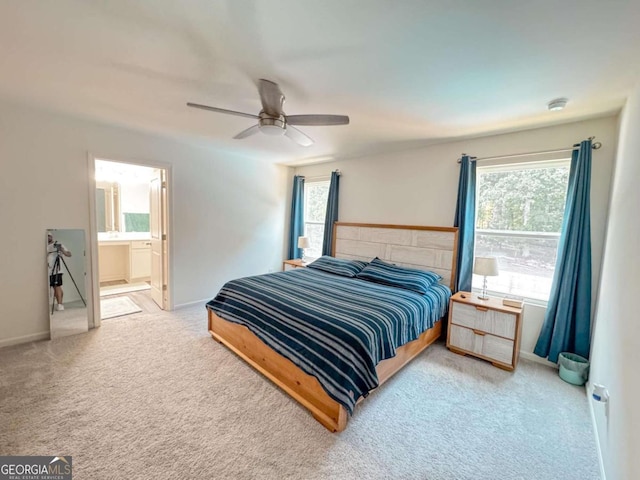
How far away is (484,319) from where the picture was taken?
2.76 m

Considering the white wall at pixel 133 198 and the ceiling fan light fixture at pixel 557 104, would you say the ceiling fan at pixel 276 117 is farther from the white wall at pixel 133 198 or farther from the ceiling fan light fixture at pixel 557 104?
the white wall at pixel 133 198

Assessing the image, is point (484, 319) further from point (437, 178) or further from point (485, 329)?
point (437, 178)

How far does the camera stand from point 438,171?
3.50m

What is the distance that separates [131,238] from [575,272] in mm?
6762

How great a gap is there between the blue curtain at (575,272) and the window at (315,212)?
3366 mm

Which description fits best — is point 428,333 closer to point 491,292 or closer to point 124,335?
point 491,292

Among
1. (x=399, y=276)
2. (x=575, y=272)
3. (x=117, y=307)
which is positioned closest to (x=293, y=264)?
(x=399, y=276)

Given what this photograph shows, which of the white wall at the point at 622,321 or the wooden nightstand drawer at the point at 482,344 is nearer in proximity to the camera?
the white wall at the point at 622,321

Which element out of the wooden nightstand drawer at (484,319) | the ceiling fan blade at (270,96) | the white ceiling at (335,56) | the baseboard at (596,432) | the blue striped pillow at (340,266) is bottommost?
the baseboard at (596,432)

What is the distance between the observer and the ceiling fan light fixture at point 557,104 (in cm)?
214

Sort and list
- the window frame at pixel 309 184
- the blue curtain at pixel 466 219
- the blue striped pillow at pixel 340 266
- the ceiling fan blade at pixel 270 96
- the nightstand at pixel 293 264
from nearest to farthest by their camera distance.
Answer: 1. the ceiling fan blade at pixel 270 96
2. the blue curtain at pixel 466 219
3. the blue striped pillow at pixel 340 266
4. the nightstand at pixel 293 264
5. the window frame at pixel 309 184

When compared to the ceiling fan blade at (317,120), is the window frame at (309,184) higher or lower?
lower

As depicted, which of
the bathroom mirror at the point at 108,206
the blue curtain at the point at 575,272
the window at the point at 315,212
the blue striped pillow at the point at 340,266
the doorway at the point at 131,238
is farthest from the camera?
the bathroom mirror at the point at 108,206

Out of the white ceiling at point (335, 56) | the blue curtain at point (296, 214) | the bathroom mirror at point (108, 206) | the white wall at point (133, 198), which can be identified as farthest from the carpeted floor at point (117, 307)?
the blue curtain at point (296, 214)
